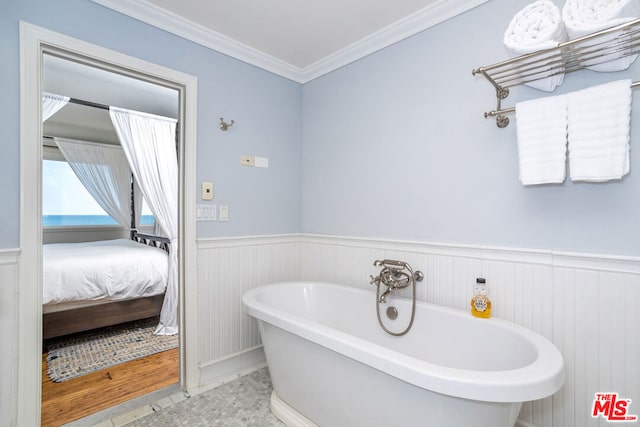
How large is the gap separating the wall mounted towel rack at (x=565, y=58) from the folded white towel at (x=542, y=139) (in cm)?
17

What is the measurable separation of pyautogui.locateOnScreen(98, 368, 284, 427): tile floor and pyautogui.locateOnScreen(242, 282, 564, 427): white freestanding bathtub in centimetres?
13

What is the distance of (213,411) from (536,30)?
254 cm

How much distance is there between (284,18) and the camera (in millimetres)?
1966

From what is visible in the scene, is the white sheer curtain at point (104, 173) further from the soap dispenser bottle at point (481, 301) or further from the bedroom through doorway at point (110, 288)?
the soap dispenser bottle at point (481, 301)

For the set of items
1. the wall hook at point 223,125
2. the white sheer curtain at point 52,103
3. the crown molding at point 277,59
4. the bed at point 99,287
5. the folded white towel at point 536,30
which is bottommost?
the bed at point 99,287

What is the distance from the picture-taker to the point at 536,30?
130cm

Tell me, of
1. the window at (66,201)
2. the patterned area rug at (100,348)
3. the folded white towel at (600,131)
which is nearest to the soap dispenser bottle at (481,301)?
the folded white towel at (600,131)

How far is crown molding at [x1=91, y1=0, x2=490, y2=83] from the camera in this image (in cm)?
179

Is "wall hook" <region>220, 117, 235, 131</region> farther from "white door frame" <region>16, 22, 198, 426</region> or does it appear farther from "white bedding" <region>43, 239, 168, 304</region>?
"white bedding" <region>43, 239, 168, 304</region>

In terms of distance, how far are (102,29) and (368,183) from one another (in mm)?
1854

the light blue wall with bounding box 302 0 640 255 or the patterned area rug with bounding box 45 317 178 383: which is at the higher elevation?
the light blue wall with bounding box 302 0 640 255

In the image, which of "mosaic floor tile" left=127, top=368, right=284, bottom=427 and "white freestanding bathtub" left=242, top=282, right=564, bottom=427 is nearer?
"white freestanding bathtub" left=242, top=282, right=564, bottom=427

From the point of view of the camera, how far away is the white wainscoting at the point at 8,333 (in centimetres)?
145

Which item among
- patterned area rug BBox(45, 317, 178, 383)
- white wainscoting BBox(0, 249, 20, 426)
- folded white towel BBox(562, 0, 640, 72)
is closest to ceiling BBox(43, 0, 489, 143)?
folded white towel BBox(562, 0, 640, 72)
